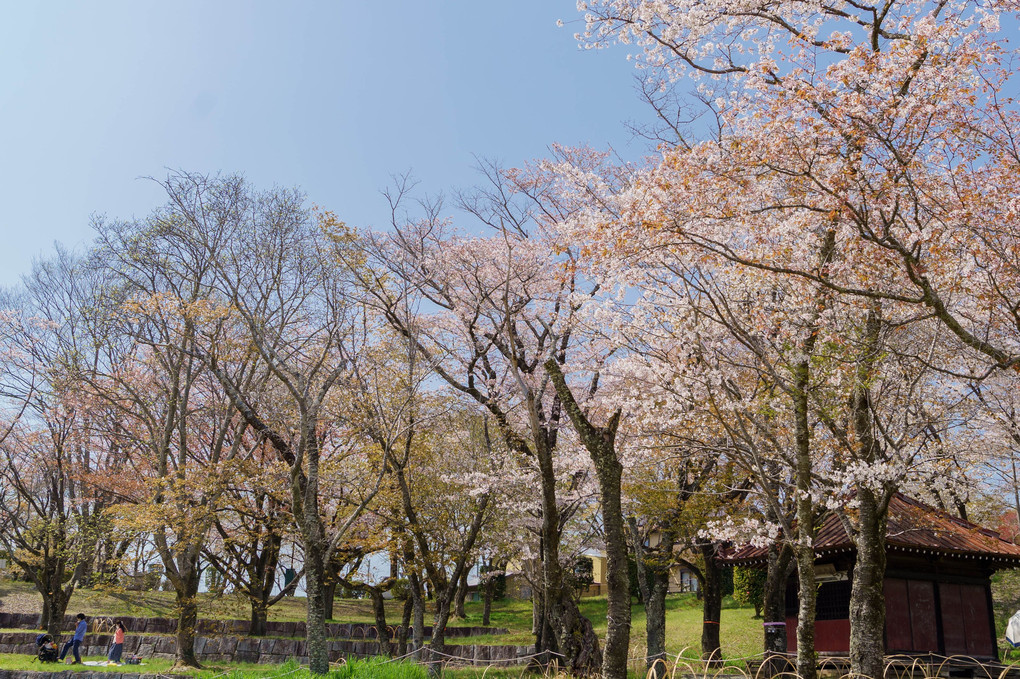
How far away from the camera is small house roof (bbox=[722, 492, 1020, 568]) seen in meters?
13.7

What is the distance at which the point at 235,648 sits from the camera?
17.8 metres

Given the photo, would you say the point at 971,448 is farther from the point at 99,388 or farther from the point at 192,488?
the point at 99,388

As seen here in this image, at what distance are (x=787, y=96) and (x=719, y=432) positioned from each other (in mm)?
6367

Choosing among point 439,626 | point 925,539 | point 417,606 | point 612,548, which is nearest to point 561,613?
point 612,548

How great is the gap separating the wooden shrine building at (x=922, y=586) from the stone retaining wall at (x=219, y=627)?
12136 millimetres

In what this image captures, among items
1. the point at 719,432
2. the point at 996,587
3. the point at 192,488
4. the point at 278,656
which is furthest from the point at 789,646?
the point at 192,488

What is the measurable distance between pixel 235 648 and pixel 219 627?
2.41m

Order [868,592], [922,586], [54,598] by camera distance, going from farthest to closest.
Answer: [54,598] → [922,586] → [868,592]

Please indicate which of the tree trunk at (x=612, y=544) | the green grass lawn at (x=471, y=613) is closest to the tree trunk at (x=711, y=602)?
the green grass lawn at (x=471, y=613)

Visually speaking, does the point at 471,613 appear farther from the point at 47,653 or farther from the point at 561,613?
the point at 561,613

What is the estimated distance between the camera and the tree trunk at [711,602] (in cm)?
1552

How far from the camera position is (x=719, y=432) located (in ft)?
38.1

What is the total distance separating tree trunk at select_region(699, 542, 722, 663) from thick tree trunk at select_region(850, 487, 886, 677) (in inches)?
252

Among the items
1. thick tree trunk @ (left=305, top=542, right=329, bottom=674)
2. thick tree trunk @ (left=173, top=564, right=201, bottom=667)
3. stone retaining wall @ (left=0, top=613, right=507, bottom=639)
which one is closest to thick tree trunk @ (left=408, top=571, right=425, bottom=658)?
thick tree trunk @ (left=305, top=542, right=329, bottom=674)
